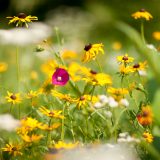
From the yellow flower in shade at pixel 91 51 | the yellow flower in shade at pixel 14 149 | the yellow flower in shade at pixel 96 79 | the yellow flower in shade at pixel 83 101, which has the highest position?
the yellow flower in shade at pixel 91 51

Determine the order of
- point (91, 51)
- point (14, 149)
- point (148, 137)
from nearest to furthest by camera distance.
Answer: point (148, 137), point (14, 149), point (91, 51)

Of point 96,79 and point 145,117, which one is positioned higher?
point 96,79

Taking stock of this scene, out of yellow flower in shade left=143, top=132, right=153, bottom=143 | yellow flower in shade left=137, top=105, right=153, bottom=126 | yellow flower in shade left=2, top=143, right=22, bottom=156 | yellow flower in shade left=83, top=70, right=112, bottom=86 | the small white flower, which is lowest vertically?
yellow flower in shade left=2, top=143, right=22, bottom=156

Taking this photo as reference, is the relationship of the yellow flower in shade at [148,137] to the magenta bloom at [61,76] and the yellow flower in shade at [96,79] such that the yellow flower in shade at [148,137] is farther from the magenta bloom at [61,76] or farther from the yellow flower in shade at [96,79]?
the magenta bloom at [61,76]

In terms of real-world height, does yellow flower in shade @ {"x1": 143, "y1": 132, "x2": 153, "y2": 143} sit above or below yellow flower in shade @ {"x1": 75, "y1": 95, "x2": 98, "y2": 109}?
below

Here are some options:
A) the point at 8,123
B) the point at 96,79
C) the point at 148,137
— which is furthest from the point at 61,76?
the point at 148,137

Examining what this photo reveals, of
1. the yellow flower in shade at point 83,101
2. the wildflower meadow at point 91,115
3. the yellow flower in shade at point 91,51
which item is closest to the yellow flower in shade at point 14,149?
the wildflower meadow at point 91,115

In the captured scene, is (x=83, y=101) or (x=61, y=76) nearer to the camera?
(x=83, y=101)

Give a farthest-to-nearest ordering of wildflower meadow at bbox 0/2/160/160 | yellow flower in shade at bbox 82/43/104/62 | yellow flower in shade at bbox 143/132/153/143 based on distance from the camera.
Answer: yellow flower in shade at bbox 82/43/104/62 < yellow flower in shade at bbox 143/132/153/143 < wildflower meadow at bbox 0/2/160/160

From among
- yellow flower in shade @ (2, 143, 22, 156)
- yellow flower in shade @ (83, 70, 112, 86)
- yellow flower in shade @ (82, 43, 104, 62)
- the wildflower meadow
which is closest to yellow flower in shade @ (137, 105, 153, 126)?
the wildflower meadow

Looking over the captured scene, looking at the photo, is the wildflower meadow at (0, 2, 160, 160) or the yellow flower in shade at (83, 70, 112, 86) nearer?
the wildflower meadow at (0, 2, 160, 160)

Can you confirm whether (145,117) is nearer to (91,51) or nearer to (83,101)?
(83,101)

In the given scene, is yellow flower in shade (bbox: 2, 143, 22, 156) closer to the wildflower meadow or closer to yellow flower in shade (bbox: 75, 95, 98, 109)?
the wildflower meadow
